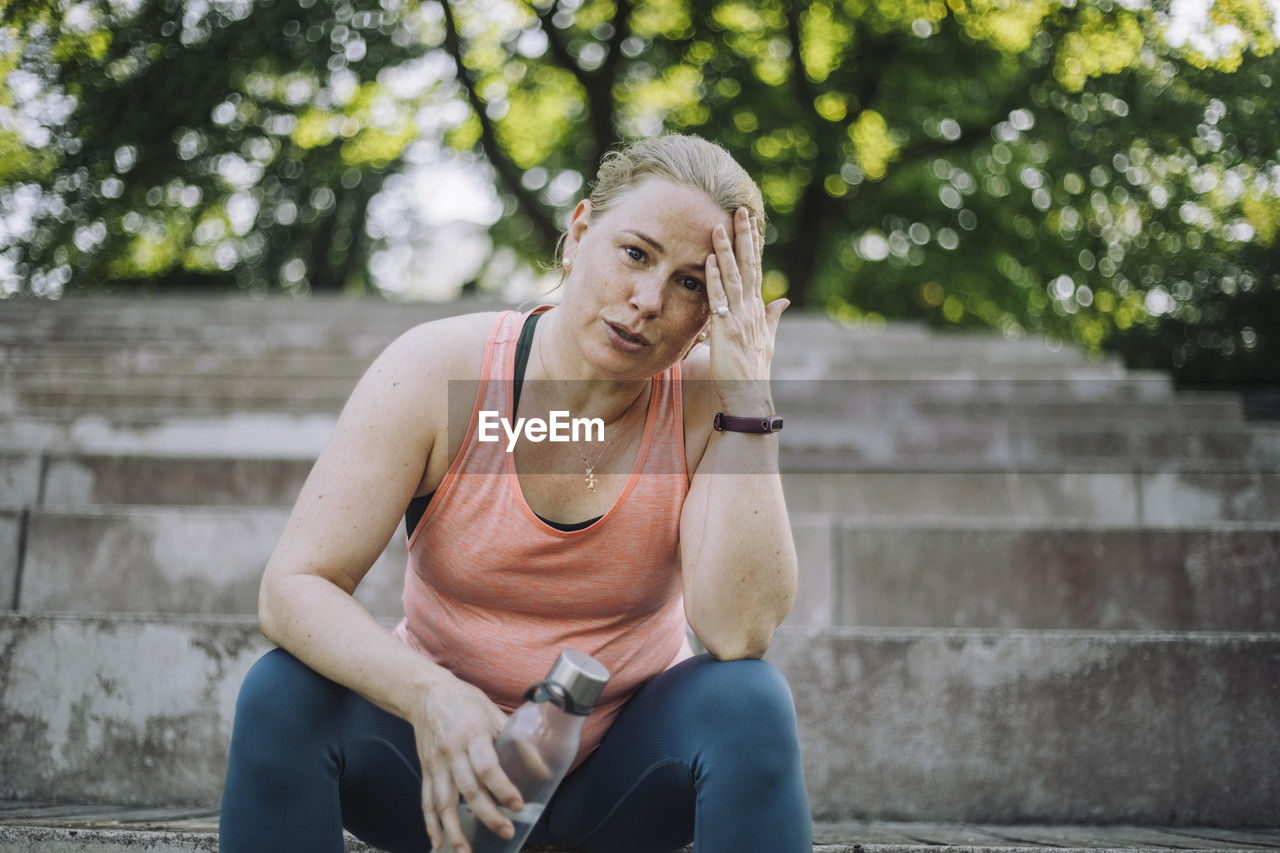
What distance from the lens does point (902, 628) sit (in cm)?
318

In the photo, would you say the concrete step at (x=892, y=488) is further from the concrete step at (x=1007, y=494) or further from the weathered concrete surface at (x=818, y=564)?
the weathered concrete surface at (x=818, y=564)

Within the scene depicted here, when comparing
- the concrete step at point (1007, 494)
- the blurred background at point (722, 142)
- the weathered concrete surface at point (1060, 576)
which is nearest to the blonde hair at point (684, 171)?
the weathered concrete surface at point (1060, 576)

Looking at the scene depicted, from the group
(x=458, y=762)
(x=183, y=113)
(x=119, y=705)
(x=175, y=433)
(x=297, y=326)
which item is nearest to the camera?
(x=458, y=762)

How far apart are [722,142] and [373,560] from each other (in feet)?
36.4

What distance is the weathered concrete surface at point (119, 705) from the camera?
92.8 inches

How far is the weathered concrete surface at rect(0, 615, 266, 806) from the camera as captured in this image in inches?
92.8

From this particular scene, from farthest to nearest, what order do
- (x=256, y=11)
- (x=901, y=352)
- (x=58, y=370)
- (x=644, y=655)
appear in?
(x=256, y=11)
(x=901, y=352)
(x=58, y=370)
(x=644, y=655)

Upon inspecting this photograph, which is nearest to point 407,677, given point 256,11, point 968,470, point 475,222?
point 968,470

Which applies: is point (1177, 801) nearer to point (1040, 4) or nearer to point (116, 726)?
point (116, 726)

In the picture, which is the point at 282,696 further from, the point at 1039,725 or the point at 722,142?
the point at 722,142

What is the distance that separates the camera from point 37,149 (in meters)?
8.25

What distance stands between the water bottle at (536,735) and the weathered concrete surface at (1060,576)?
184cm

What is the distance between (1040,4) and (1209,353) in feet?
16.2

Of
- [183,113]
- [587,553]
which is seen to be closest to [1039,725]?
[587,553]
